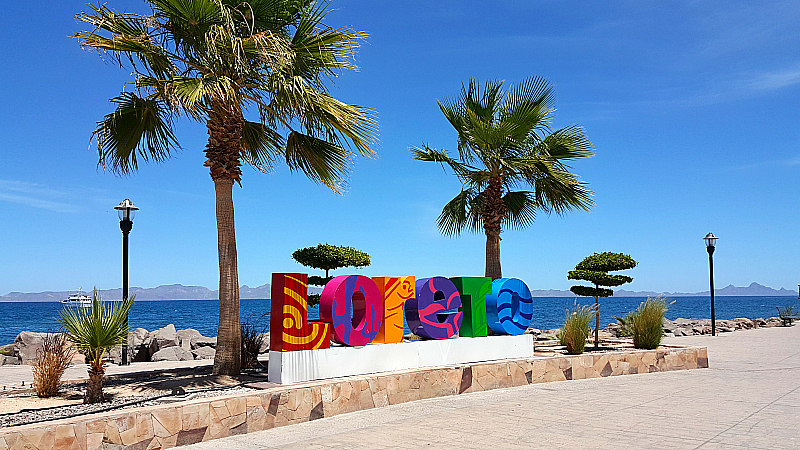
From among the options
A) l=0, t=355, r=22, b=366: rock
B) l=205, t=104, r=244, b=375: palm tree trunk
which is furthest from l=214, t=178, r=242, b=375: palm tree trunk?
l=0, t=355, r=22, b=366: rock

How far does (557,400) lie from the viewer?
1005cm

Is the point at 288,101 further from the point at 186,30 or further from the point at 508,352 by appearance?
the point at 508,352

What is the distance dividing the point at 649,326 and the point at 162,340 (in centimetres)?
1256

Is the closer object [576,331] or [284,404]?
[284,404]

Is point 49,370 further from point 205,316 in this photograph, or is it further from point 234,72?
point 205,316

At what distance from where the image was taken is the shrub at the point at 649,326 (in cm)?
1497

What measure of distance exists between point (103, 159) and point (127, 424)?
5301 mm

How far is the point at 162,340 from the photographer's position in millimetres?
17203

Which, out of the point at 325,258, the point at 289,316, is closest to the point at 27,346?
the point at 325,258

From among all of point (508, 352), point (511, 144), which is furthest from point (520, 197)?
point (508, 352)

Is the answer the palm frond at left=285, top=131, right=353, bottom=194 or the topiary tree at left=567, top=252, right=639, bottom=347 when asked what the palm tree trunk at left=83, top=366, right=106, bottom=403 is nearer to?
the palm frond at left=285, top=131, right=353, bottom=194

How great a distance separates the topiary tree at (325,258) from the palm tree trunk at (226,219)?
4.11 m

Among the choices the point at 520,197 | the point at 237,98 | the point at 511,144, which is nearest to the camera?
the point at 237,98

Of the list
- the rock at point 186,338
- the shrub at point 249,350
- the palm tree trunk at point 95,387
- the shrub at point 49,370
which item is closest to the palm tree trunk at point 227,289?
the shrub at point 249,350
